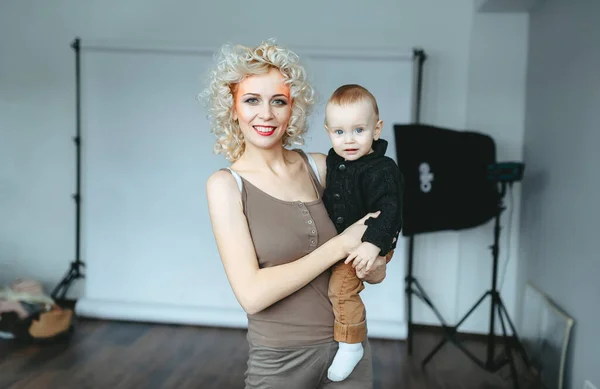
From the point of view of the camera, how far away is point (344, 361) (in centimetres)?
137

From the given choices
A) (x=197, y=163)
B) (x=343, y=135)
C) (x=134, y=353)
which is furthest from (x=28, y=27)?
(x=343, y=135)

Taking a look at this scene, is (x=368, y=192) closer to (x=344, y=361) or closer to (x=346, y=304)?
(x=346, y=304)

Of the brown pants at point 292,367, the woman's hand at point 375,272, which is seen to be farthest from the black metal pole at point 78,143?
the woman's hand at point 375,272

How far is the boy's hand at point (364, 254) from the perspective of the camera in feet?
4.29

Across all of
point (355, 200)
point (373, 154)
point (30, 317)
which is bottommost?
point (30, 317)

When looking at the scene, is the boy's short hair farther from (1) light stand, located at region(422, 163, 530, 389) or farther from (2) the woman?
(1) light stand, located at region(422, 163, 530, 389)

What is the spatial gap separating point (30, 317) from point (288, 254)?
2.86 m

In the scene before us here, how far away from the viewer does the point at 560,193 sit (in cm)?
300

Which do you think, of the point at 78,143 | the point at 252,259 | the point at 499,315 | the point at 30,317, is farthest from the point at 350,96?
the point at 78,143

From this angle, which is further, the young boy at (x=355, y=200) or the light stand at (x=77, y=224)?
the light stand at (x=77, y=224)

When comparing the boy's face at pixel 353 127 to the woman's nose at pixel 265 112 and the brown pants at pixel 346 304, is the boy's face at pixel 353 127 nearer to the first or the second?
the woman's nose at pixel 265 112

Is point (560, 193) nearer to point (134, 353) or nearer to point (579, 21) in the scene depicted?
point (579, 21)

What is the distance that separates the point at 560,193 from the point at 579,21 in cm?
89

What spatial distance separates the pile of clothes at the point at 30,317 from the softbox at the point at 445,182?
2.29 meters
